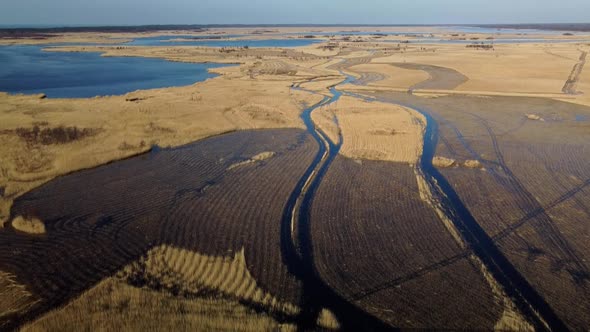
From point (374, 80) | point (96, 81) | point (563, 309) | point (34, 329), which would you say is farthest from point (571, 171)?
point (96, 81)

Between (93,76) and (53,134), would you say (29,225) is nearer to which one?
(53,134)

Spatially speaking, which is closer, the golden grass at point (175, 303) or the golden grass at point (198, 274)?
the golden grass at point (175, 303)

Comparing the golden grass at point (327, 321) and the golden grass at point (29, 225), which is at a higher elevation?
the golden grass at point (327, 321)

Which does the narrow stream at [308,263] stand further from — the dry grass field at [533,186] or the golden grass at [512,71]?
the golden grass at [512,71]

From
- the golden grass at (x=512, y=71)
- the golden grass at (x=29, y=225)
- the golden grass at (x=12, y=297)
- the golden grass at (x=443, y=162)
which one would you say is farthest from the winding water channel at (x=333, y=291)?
the golden grass at (x=512, y=71)

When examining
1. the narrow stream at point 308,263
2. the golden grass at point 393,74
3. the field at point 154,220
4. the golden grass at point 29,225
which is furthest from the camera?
the golden grass at point 393,74

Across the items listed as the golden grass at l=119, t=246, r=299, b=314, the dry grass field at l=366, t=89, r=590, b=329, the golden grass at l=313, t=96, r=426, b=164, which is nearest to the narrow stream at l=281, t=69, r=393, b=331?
the golden grass at l=119, t=246, r=299, b=314

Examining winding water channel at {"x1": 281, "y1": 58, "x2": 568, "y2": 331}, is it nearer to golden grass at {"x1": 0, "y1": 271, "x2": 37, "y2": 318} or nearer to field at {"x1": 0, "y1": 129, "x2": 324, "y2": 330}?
field at {"x1": 0, "y1": 129, "x2": 324, "y2": 330}
